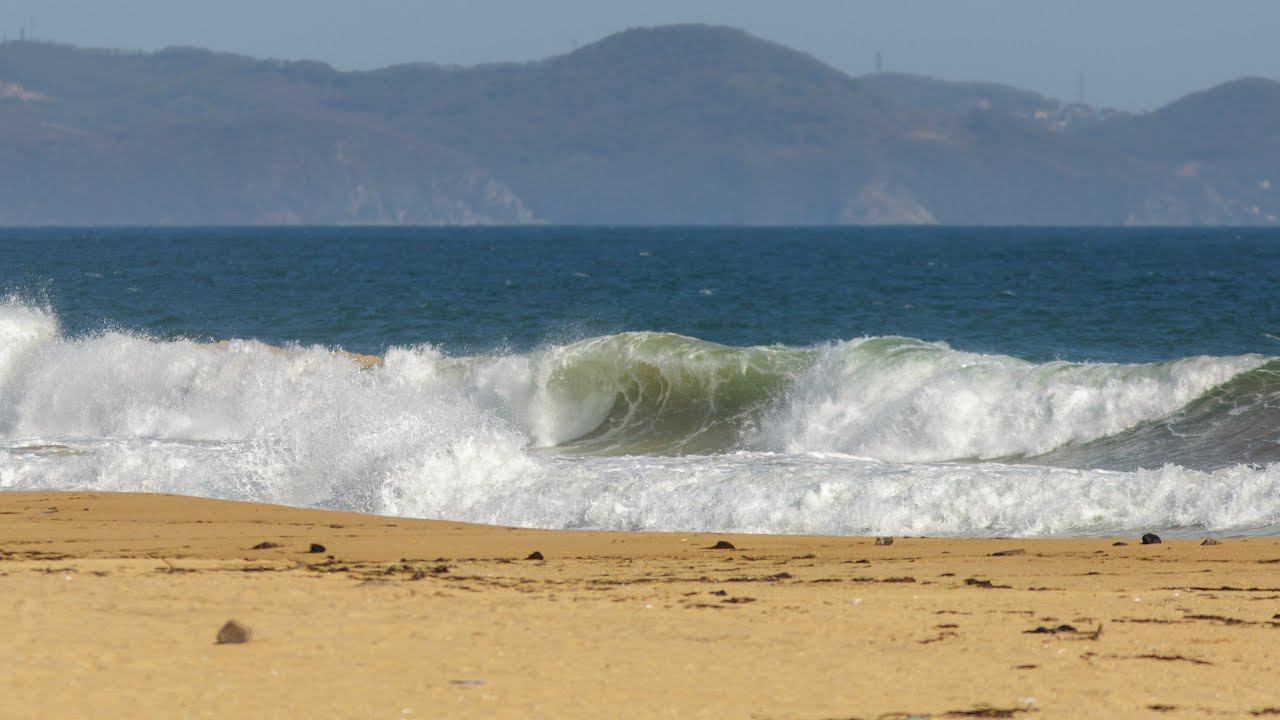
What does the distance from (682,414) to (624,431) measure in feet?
3.25

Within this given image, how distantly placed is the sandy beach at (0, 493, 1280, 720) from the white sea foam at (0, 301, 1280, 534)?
2865 mm

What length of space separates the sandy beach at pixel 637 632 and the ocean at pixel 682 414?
9.98ft

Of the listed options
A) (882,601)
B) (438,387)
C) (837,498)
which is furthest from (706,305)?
(882,601)

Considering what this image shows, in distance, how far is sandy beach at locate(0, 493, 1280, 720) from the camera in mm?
6090

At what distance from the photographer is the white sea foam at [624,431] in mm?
14148

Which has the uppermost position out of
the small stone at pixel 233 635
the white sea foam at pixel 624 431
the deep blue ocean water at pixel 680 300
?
the deep blue ocean water at pixel 680 300

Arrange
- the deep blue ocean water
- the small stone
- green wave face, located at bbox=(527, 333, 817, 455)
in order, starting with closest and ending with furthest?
the small stone → green wave face, located at bbox=(527, 333, 817, 455) → the deep blue ocean water

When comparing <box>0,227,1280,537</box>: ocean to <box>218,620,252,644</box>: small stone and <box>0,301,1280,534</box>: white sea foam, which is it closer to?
<box>0,301,1280,534</box>: white sea foam

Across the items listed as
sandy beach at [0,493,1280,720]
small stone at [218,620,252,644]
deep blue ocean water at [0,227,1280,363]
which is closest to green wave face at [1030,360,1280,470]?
sandy beach at [0,493,1280,720]

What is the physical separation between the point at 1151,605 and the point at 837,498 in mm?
6200

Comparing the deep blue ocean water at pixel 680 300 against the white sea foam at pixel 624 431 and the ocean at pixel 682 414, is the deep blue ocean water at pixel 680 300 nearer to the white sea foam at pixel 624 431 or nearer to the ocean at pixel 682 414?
the ocean at pixel 682 414

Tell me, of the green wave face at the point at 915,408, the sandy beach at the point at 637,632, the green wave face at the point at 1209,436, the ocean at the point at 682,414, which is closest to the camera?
the sandy beach at the point at 637,632

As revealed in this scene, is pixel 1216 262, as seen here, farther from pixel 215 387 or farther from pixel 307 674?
pixel 307 674

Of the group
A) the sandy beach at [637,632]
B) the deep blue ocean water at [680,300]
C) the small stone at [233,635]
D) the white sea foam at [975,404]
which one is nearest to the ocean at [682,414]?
the white sea foam at [975,404]
